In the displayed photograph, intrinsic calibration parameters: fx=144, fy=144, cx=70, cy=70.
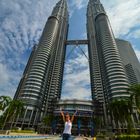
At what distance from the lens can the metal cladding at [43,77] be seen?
10639 cm

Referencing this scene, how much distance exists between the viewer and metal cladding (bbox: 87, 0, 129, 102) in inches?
4102

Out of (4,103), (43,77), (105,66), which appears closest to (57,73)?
(43,77)

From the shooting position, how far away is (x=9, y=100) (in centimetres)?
5850

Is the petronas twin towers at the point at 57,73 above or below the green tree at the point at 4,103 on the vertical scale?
above

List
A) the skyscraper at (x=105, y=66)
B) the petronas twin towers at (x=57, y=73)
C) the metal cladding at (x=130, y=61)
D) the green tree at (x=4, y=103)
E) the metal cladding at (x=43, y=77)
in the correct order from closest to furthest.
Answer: the green tree at (x=4, y=103)
the skyscraper at (x=105, y=66)
the petronas twin towers at (x=57, y=73)
the metal cladding at (x=43, y=77)
the metal cladding at (x=130, y=61)

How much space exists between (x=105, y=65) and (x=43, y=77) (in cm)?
5227

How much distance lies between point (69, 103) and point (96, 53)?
66812mm

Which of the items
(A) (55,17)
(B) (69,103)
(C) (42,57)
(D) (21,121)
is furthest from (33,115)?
(A) (55,17)

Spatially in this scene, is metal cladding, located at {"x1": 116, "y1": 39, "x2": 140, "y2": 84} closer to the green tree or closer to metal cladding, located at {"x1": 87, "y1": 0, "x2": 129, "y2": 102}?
metal cladding, located at {"x1": 87, "y1": 0, "x2": 129, "y2": 102}

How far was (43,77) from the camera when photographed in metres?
120

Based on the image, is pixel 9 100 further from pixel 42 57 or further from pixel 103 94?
pixel 103 94

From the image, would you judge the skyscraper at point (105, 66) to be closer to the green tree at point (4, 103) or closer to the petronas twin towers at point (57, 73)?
the petronas twin towers at point (57, 73)

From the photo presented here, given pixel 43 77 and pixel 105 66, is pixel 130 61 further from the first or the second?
pixel 43 77

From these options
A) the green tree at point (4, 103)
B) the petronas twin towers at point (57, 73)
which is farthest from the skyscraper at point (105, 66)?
the green tree at point (4, 103)
